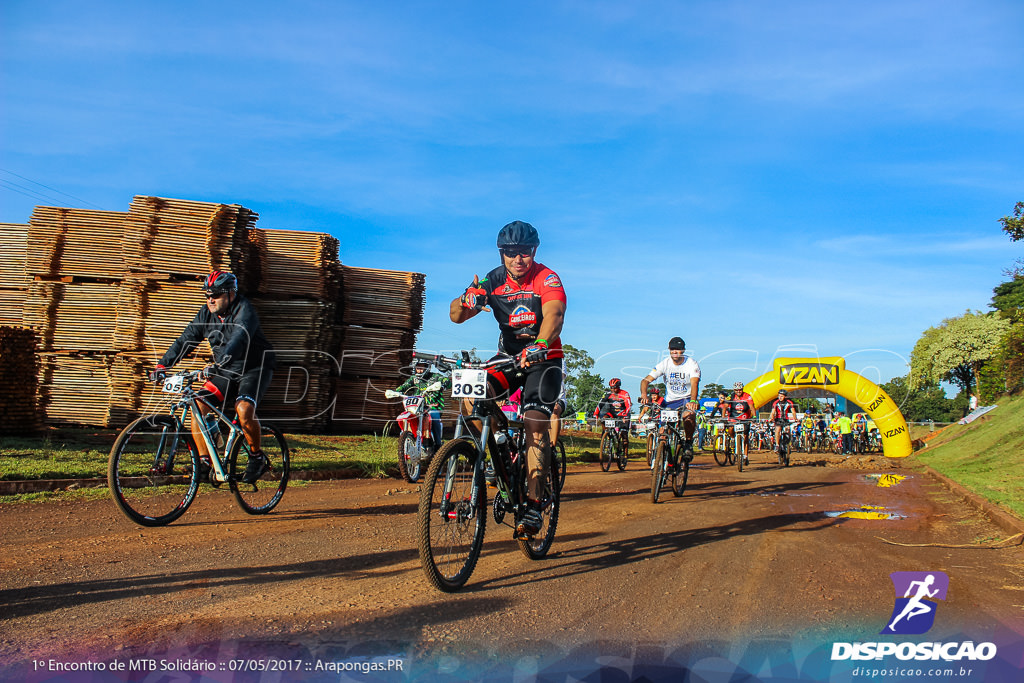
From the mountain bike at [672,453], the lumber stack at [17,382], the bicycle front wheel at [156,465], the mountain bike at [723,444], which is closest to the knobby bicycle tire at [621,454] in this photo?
the mountain bike at [723,444]

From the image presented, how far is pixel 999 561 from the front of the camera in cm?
578

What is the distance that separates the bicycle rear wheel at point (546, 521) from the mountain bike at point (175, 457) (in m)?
2.91

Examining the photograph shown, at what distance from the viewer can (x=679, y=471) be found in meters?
10.4

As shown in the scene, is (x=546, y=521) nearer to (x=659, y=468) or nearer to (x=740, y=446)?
(x=659, y=468)

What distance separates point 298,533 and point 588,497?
177 inches

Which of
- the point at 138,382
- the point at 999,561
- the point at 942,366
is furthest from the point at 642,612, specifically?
the point at 942,366

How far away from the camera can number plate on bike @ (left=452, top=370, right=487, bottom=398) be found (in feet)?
15.4

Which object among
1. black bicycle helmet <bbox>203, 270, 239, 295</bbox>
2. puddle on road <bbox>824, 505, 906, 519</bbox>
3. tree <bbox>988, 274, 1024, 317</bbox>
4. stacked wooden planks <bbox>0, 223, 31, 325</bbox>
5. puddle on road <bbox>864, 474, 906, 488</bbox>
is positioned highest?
tree <bbox>988, 274, 1024, 317</bbox>

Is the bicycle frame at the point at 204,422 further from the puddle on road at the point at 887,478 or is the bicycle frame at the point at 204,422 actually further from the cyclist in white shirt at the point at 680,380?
the puddle on road at the point at 887,478

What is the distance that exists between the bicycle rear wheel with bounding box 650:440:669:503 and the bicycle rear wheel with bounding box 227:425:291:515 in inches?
182

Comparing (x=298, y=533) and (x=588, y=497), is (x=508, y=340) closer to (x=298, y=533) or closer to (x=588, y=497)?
(x=298, y=533)

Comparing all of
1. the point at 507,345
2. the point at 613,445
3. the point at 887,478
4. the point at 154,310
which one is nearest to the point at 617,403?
the point at 613,445

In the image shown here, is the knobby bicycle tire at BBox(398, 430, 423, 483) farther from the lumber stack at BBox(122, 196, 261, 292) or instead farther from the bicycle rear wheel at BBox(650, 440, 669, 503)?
the lumber stack at BBox(122, 196, 261, 292)

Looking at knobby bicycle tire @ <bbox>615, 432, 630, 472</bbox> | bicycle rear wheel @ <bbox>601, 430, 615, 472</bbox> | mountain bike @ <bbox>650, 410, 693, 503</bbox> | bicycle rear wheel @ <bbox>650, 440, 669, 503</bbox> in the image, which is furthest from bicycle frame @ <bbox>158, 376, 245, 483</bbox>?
knobby bicycle tire @ <bbox>615, 432, 630, 472</bbox>
